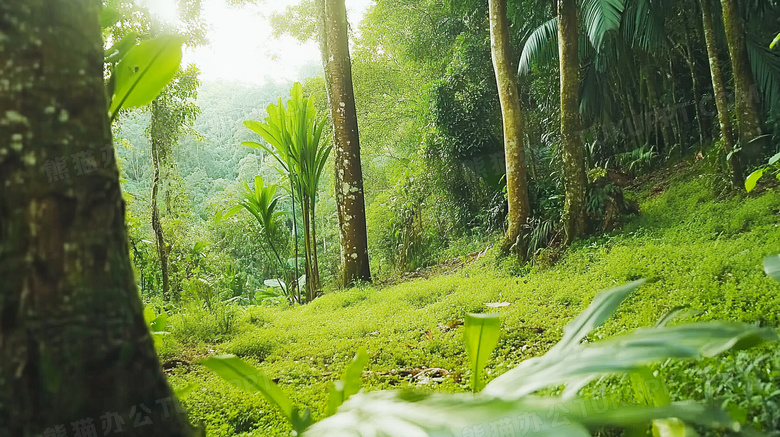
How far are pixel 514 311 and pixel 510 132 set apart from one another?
1.87m

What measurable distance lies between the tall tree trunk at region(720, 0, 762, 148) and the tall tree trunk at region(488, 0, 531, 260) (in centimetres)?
156

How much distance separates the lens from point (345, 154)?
4.61 m

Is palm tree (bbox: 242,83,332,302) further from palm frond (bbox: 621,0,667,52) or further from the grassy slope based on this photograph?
palm frond (bbox: 621,0,667,52)

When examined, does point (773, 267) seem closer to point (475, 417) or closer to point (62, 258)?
point (475, 417)

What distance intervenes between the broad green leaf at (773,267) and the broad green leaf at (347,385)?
68 cm

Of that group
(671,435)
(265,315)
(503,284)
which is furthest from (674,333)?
(265,315)

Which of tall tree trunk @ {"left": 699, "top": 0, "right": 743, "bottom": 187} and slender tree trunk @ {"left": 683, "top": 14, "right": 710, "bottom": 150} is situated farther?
slender tree trunk @ {"left": 683, "top": 14, "right": 710, "bottom": 150}

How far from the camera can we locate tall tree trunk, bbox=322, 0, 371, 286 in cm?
459

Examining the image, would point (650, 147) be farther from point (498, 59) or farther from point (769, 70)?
point (498, 59)

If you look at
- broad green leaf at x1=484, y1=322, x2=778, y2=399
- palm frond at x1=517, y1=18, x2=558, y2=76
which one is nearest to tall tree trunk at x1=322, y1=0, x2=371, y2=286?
palm frond at x1=517, y1=18, x2=558, y2=76

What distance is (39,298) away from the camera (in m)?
0.54

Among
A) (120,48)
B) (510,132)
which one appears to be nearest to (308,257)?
(510,132)

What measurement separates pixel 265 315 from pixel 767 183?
13.0 ft

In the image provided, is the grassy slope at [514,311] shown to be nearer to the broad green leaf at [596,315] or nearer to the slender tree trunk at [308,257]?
the broad green leaf at [596,315]
